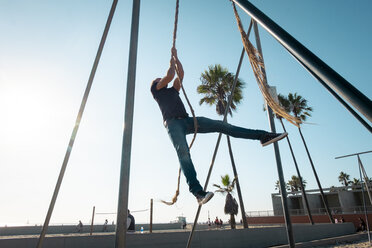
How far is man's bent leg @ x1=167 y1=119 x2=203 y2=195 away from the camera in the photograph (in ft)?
8.95

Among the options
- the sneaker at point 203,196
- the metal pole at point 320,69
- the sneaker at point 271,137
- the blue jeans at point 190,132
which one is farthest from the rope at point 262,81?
the metal pole at point 320,69

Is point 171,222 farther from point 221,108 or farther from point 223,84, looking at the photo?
point 223,84

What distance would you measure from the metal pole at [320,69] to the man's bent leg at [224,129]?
6.18 feet

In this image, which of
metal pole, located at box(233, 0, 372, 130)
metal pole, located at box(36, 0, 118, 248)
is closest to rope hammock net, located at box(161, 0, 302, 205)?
metal pole, located at box(36, 0, 118, 248)

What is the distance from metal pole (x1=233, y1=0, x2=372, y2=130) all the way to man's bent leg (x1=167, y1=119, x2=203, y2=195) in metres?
1.77

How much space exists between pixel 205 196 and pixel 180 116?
3.36 feet

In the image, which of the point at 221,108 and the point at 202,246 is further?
the point at 221,108

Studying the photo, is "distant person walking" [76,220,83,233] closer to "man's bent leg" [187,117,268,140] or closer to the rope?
"man's bent leg" [187,117,268,140]

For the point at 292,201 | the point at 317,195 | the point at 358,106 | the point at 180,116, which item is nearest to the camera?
the point at 358,106

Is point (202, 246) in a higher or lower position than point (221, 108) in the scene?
lower

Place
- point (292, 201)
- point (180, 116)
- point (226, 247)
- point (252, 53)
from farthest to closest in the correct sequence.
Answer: point (292, 201) → point (226, 247) → point (252, 53) → point (180, 116)

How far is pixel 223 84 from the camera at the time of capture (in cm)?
1748

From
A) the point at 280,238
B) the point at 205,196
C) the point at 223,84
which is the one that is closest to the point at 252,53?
the point at 205,196

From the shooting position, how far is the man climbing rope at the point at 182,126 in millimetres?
2805
